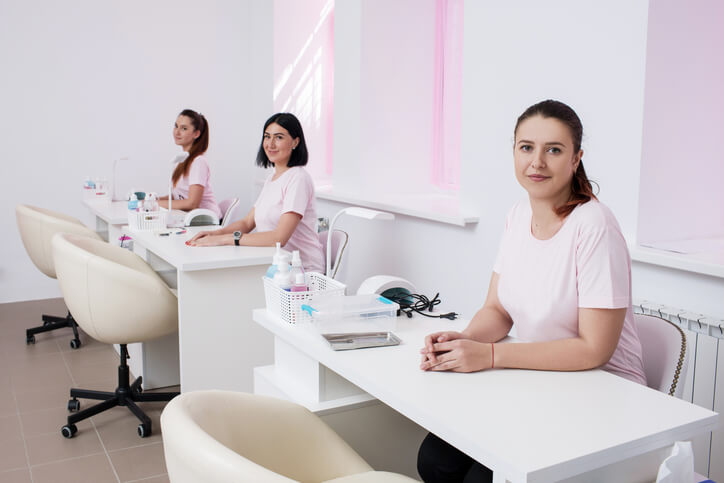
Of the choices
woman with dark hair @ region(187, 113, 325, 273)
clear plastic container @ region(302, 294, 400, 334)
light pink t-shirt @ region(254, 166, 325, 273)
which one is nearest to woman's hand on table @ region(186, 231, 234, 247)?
woman with dark hair @ region(187, 113, 325, 273)

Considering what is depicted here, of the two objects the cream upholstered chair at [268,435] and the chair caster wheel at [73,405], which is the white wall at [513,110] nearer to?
the chair caster wheel at [73,405]

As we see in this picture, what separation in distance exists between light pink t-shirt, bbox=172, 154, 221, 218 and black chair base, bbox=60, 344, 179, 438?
5.81 feet

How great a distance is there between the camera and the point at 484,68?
10.9 feet

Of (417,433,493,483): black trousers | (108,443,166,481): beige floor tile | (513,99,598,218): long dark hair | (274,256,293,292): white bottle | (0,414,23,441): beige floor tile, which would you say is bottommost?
(108,443,166,481): beige floor tile

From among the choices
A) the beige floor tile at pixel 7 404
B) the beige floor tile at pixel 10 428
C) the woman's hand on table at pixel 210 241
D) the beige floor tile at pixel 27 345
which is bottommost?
the beige floor tile at pixel 10 428

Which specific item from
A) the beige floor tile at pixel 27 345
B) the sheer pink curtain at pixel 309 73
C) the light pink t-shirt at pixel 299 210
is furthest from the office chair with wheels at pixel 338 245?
the sheer pink curtain at pixel 309 73

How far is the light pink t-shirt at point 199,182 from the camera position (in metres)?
4.57

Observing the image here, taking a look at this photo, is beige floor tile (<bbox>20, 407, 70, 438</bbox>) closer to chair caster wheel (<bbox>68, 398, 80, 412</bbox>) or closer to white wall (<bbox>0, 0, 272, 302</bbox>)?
chair caster wheel (<bbox>68, 398, 80, 412</bbox>)

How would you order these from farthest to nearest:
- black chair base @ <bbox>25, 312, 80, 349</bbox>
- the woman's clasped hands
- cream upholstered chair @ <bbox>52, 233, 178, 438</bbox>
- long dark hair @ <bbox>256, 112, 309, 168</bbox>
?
black chair base @ <bbox>25, 312, 80, 349</bbox> < long dark hair @ <bbox>256, 112, 309, 168</bbox> < cream upholstered chair @ <bbox>52, 233, 178, 438</bbox> < the woman's clasped hands

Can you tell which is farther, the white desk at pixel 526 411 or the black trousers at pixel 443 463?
the black trousers at pixel 443 463

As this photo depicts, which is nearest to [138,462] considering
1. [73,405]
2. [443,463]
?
[73,405]

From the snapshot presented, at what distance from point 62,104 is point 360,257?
2.67 metres

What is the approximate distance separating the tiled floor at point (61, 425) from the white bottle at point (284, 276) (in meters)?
1.08

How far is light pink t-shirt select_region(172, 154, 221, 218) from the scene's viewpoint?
457 centimetres
